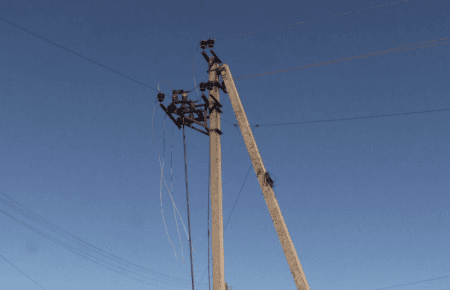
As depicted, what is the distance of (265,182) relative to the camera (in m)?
14.5

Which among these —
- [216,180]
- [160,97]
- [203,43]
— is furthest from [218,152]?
[203,43]

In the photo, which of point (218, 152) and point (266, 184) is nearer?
point (266, 184)

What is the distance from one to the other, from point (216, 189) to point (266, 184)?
1.78m

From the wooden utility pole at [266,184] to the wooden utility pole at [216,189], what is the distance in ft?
1.89

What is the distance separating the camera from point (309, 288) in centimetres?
1264

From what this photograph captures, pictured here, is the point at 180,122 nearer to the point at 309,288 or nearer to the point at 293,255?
the point at 293,255

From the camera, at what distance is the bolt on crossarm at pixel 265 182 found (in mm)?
12891

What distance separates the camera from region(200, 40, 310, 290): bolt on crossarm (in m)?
12.9

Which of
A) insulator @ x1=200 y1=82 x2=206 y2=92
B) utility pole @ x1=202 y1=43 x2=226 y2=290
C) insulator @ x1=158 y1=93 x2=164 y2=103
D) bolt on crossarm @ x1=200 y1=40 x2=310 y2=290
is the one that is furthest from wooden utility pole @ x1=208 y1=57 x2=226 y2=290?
insulator @ x1=158 y1=93 x2=164 y2=103

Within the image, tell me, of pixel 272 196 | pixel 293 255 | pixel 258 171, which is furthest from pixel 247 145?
pixel 293 255

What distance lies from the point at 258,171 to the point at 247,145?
112 cm

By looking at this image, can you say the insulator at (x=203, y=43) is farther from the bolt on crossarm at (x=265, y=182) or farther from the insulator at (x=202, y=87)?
the insulator at (x=202, y=87)

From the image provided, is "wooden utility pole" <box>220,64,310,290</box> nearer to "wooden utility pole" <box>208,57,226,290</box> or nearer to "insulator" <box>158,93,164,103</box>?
"wooden utility pole" <box>208,57,226,290</box>

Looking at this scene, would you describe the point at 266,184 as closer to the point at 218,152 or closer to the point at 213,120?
the point at 218,152
